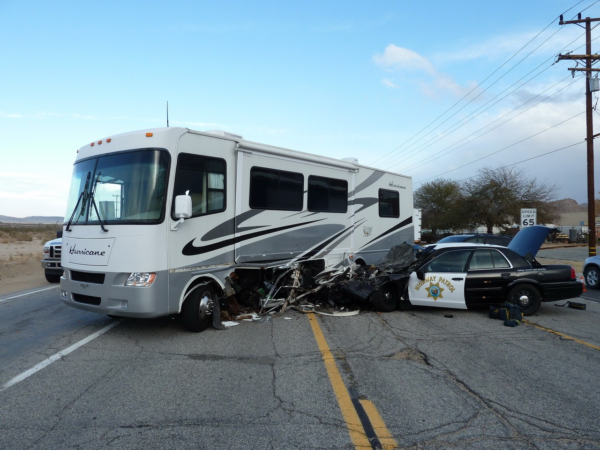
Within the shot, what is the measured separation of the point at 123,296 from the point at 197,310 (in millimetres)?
1195

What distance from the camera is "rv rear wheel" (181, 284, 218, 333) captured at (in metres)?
7.11

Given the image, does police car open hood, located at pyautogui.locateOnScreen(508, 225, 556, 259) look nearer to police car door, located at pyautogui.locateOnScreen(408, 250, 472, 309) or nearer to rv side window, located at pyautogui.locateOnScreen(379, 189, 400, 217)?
rv side window, located at pyautogui.locateOnScreen(379, 189, 400, 217)

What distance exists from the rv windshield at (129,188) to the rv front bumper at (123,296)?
0.87 m

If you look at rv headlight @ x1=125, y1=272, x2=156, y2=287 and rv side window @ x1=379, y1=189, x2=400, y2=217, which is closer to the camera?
rv headlight @ x1=125, y1=272, x2=156, y2=287

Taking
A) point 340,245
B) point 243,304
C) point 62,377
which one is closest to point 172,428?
point 62,377

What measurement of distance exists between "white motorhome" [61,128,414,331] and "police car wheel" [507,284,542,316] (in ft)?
13.7

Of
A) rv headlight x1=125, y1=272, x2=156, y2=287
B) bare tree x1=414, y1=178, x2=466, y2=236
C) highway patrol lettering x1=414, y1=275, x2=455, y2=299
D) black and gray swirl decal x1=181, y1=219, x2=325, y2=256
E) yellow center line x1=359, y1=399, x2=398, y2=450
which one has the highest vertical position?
bare tree x1=414, y1=178, x2=466, y2=236

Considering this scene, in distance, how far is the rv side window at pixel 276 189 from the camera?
27.3ft

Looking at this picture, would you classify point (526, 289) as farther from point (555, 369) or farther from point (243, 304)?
point (243, 304)

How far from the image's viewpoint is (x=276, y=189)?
8.80 m

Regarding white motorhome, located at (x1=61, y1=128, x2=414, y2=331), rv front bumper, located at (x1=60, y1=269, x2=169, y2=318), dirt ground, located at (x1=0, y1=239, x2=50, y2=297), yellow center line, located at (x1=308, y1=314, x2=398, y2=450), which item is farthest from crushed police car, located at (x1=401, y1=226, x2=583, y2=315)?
dirt ground, located at (x1=0, y1=239, x2=50, y2=297)

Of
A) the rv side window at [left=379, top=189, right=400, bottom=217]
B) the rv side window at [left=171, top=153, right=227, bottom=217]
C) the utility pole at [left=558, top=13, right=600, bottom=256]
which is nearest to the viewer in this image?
the rv side window at [left=171, top=153, right=227, bottom=217]

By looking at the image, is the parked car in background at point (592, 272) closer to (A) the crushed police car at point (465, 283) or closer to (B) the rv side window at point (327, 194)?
(A) the crushed police car at point (465, 283)

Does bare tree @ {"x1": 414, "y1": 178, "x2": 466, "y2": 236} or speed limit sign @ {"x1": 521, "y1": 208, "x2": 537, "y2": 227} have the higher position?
bare tree @ {"x1": 414, "y1": 178, "x2": 466, "y2": 236}
